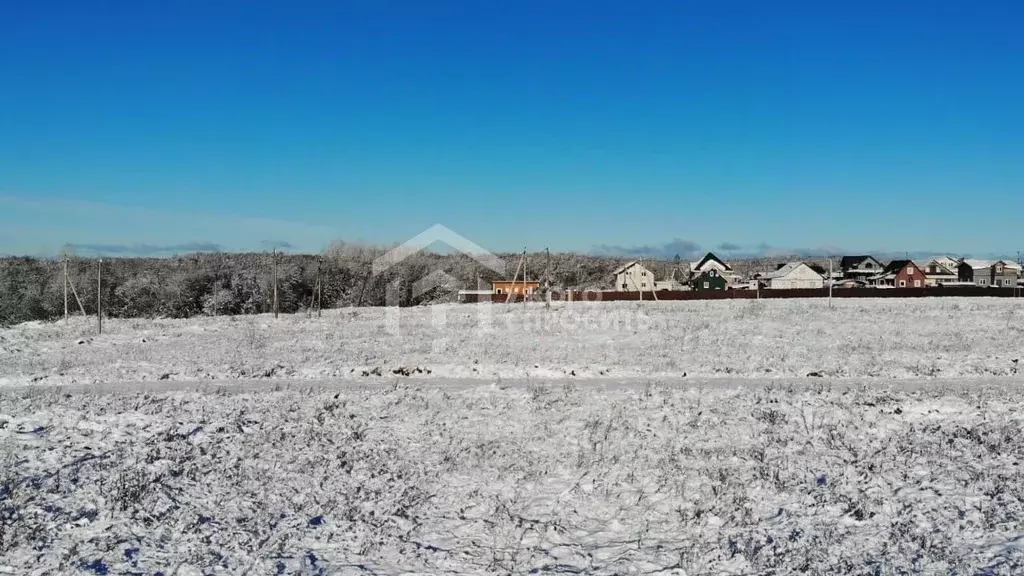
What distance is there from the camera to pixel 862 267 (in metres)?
93.2

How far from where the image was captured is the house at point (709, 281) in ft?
264

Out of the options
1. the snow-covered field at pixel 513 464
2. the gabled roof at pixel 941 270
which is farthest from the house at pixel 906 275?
the snow-covered field at pixel 513 464

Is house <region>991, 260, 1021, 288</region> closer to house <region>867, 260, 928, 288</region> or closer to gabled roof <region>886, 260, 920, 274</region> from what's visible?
house <region>867, 260, 928, 288</region>

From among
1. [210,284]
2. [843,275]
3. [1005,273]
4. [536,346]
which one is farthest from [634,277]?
[1005,273]

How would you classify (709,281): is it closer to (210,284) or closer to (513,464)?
(210,284)

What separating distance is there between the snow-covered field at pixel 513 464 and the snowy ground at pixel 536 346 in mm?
234

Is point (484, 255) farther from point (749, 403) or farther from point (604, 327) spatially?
point (749, 403)

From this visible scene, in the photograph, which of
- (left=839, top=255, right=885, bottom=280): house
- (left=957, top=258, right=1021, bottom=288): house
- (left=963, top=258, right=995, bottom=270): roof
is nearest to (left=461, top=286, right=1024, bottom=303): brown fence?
(left=839, top=255, right=885, bottom=280): house

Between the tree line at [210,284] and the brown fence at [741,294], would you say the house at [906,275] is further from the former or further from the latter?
the tree line at [210,284]

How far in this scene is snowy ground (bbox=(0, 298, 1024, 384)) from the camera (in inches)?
720

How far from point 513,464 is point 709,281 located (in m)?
75.3

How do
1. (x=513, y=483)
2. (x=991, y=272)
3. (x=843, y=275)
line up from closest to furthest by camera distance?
(x=513, y=483) < (x=991, y=272) < (x=843, y=275)

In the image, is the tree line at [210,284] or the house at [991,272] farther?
the house at [991,272]

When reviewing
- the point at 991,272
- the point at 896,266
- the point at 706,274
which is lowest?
the point at 706,274
